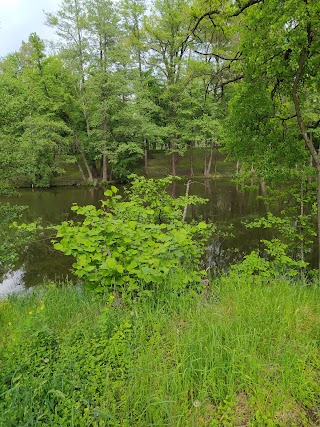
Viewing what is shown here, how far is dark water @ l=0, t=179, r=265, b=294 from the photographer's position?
857 cm

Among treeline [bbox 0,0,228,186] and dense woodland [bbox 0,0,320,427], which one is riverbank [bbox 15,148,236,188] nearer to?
treeline [bbox 0,0,228,186]

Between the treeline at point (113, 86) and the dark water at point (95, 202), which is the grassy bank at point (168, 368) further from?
the treeline at point (113, 86)

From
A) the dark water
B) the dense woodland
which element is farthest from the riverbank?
the dense woodland

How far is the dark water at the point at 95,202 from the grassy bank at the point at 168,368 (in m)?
4.27

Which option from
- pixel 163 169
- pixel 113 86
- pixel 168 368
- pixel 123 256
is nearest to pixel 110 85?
pixel 113 86

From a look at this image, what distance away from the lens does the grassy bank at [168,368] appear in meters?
1.72

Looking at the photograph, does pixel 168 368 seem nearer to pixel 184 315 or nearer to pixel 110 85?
pixel 184 315

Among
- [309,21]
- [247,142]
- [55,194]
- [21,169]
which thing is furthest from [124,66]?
[309,21]

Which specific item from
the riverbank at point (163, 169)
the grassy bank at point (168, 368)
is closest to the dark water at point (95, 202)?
the riverbank at point (163, 169)

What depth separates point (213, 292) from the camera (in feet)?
11.0

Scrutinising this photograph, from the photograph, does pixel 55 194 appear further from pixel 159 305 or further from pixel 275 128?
pixel 159 305

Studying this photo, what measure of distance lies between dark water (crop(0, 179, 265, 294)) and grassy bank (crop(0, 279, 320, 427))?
4.27 m

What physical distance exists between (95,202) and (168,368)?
51.4 ft

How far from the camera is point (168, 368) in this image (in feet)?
6.78
